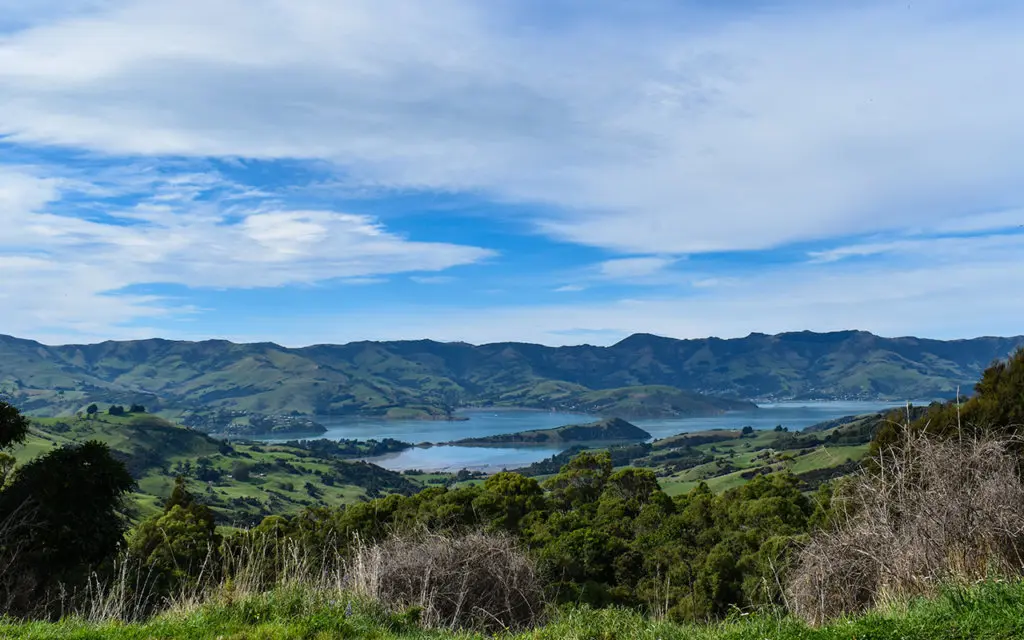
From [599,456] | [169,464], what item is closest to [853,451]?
[599,456]

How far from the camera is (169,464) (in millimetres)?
156375

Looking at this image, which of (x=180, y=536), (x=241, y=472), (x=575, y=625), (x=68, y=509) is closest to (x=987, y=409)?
(x=575, y=625)

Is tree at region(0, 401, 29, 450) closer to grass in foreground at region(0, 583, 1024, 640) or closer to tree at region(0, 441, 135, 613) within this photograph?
tree at region(0, 441, 135, 613)

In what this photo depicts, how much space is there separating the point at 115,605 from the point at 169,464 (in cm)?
16804

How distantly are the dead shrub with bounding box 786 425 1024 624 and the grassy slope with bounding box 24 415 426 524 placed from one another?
347 ft

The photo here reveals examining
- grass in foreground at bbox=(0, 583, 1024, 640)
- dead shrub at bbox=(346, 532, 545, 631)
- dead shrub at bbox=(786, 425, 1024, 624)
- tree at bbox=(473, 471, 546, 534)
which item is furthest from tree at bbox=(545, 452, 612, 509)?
grass in foreground at bbox=(0, 583, 1024, 640)

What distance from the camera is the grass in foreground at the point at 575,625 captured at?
5.31 m

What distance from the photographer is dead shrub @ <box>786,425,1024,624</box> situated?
268 inches

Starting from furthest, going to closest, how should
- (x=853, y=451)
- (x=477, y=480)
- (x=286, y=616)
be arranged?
1. (x=477, y=480)
2. (x=853, y=451)
3. (x=286, y=616)

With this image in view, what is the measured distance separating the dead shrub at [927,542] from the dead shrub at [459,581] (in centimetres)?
359

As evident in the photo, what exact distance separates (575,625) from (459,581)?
3419 mm

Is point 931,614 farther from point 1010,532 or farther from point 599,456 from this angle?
point 599,456

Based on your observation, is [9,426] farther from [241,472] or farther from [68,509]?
[241,472]

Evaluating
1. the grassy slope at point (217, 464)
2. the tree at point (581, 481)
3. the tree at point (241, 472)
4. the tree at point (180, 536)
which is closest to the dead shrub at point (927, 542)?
the tree at point (180, 536)
